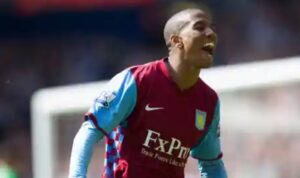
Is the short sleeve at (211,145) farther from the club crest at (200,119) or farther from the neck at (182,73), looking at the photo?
the neck at (182,73)

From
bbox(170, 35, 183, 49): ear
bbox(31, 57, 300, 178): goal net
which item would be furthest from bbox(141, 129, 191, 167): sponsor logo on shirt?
bbox(31, 57, 300, 178): goal net

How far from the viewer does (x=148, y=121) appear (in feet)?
13.5

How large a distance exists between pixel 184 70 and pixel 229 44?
5.69 m

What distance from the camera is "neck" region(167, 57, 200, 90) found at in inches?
164

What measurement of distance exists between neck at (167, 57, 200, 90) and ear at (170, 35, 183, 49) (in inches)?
2.3

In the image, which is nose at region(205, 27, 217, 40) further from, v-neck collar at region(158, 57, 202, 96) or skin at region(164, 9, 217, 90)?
v-neck collar at region(158, 57, 202, 96)

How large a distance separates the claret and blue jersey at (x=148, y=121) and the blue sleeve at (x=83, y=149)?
3 cm

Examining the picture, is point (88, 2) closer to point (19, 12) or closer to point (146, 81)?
point (19, 12)

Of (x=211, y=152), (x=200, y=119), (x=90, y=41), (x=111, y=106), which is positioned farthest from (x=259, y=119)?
(x=90, y=41)

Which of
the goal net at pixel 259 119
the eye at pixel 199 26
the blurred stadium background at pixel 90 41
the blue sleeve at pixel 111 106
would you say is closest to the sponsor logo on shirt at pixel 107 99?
the blue sleeve at pixel 111 106

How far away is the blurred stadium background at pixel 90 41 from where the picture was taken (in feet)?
31.7

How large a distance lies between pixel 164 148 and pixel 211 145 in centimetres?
29

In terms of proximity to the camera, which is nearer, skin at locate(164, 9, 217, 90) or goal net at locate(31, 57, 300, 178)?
skin at locate(164, 9, 217, 90)

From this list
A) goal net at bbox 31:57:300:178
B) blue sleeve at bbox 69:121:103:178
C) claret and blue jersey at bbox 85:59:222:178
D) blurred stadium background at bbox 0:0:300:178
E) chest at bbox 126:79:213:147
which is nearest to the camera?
blue sleeve at bbox 69:121:103:178
